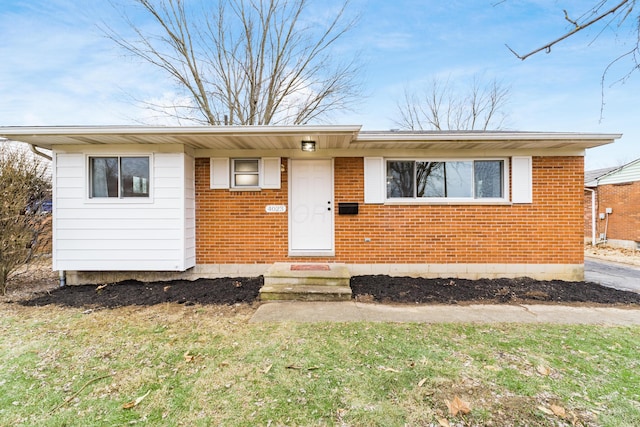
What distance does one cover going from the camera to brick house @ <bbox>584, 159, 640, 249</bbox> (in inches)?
441

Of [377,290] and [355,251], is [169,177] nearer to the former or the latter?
[355,251]

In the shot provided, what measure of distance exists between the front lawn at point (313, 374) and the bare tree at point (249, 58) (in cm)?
1162

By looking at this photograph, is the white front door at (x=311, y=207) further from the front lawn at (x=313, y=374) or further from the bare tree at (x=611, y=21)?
the bare tree at (x=611, y=21)

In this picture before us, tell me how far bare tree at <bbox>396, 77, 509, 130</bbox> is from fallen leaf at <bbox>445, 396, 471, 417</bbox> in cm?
1784

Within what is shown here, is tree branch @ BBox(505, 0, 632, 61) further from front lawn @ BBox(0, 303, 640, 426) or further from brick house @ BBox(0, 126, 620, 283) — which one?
front lawn @ BBox(0, 303, 640, 426)

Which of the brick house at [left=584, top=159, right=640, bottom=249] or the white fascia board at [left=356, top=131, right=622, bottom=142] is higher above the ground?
the white fascia board at [left=356, top=131, right=622, bottom=142]

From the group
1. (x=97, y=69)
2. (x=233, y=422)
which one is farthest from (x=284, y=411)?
(x=97, y=69)

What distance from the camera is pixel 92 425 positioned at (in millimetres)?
1919

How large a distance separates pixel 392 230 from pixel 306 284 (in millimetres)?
2062

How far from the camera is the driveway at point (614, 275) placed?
5.65 m

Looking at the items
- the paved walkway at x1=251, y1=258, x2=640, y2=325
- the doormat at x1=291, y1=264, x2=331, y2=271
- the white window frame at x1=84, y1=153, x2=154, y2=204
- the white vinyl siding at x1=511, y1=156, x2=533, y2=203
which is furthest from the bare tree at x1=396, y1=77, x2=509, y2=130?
the white window frame at x1=84, y1=153, x2=154, y2=204

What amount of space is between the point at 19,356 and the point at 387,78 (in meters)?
13.5

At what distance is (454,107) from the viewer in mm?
17969

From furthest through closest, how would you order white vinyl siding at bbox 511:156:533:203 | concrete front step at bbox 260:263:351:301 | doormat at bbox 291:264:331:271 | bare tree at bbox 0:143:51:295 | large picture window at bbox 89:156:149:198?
white vinyl siding at bbox 511:156:533:203 → large picture window at bbox 89:156:149:198 → doormat at bbox 291:264:331:271 → bare tree at bbox 0:143:51:295 → concrete front step at bbox 260:263:351:301
